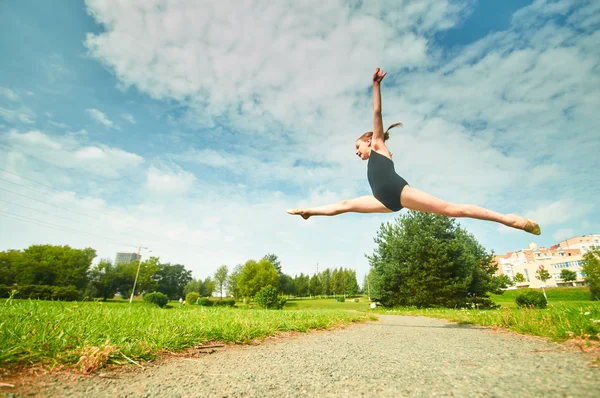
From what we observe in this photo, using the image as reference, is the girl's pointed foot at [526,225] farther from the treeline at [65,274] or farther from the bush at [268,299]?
the treeline at [65,274]

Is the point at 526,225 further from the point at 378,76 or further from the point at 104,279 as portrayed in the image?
the point at 104,279

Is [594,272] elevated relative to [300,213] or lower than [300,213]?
elevated

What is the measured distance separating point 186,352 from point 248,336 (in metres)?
1.07

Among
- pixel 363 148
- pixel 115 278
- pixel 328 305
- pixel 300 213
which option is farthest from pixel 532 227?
pixel 115 278

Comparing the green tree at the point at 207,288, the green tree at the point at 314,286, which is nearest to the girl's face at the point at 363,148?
the green tree at the point at 314,286

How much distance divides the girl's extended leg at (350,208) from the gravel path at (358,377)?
6.55 ft

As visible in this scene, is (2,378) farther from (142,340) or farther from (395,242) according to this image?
(395,242)

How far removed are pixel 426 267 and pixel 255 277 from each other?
1142 inches

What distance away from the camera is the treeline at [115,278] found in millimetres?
37994

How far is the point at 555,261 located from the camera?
7050 centimetres

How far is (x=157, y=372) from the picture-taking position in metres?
1.96

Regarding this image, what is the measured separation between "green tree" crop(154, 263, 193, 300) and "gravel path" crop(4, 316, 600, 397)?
86863mm

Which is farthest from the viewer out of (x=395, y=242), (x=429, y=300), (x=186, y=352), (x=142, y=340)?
(x=395, y=242)

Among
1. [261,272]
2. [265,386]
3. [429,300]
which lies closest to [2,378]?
[265,386]
